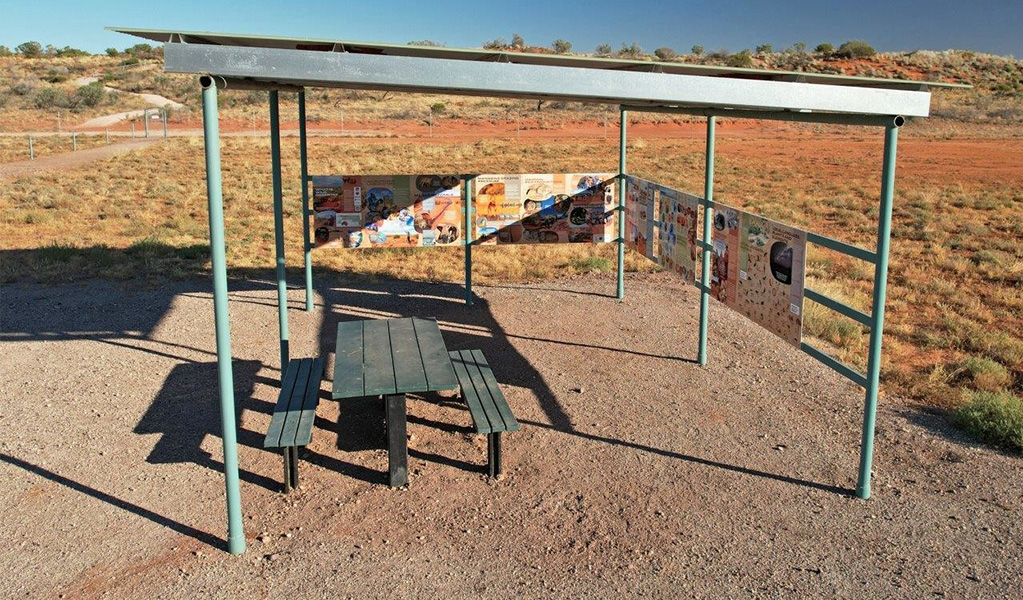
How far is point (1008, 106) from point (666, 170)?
35.3 metres

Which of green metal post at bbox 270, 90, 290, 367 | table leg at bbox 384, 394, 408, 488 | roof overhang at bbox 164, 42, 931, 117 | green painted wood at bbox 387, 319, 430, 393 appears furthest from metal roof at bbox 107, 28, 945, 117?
table leg at bbox 384, 394, 408, 488

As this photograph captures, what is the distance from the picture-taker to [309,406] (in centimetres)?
616

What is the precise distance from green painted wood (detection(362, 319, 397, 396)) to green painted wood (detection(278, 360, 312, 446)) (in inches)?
20.5

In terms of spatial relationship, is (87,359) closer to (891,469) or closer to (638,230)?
(638,230)

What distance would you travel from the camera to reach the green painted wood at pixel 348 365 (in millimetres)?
5617

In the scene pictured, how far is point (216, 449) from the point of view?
6.40 metres

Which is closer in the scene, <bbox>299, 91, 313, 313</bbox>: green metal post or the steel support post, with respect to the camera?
the steel support post

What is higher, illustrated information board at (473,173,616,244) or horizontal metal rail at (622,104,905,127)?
horizontal metal rail at (622,104,905,127)

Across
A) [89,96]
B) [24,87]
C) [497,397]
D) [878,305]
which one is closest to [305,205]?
[497,397]

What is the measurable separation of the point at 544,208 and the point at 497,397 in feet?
15.4

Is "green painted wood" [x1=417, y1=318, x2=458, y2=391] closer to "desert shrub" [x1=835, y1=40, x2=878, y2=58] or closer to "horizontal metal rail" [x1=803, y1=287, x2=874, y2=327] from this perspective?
"horizontal metal rail" [x1=803, y1=287, x2=874, y2=327]

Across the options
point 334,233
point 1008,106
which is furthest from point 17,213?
point 1008,106

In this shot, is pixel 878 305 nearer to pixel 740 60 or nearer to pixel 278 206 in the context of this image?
pixel 278 206

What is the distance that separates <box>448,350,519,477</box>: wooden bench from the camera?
570 centimetres
